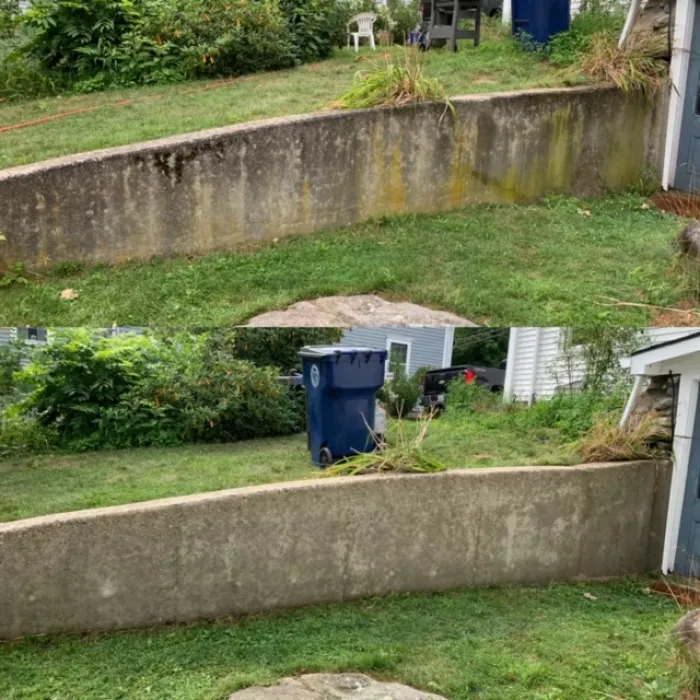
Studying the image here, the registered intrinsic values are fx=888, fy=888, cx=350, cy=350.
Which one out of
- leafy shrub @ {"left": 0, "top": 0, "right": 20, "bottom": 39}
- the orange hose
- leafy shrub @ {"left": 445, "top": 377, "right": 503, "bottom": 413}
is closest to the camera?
the orange hose

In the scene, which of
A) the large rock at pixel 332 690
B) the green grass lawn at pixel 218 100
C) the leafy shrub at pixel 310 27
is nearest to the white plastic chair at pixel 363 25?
the leafy shrub at pixel 310 27

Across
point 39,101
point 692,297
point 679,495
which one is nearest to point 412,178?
point 692,297

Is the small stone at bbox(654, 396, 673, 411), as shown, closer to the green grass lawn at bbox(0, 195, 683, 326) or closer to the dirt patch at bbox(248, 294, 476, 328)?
the green grass lawn at bbox(0, 195, 683, 326)

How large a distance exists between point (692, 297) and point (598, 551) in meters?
2.16

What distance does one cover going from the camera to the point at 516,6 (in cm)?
1144

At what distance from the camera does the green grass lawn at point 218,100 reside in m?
7.70

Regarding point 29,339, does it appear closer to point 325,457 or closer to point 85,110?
point 325,457

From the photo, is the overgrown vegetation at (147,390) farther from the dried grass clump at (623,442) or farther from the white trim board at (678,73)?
the white trim board at (678,73)

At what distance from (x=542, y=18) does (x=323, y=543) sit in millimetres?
7868

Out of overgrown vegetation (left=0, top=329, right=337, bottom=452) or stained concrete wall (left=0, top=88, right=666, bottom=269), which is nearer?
stained concrete wall (left=0, top=88, right=666, bottom=269)

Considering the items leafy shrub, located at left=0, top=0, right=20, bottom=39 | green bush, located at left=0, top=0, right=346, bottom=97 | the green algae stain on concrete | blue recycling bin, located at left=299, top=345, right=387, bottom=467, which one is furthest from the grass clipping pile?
leafy shrub, located at left=0, top=0, right=20, bottom=39

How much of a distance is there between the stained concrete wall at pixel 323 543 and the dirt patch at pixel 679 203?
118 inches

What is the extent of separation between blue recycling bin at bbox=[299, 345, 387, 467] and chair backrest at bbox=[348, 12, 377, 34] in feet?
24.2

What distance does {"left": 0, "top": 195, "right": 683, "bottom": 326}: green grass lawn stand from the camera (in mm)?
6480
